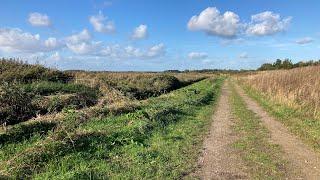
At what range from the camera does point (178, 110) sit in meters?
18.1

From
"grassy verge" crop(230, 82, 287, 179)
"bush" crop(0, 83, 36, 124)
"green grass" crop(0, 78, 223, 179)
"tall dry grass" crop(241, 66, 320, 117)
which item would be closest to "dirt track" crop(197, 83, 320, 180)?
"grassy verge" crop(230, 82, 287, 179)

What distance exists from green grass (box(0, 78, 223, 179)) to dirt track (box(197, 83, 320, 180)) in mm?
349

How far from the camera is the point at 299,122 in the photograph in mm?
15539

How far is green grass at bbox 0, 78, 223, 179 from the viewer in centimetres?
820

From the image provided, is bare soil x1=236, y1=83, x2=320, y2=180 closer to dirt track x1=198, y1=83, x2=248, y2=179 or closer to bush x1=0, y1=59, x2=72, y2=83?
dirt track x1=198, y1=83, x2=248, y2=179

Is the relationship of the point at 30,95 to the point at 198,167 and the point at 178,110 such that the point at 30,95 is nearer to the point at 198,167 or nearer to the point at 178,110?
the point at 178,110

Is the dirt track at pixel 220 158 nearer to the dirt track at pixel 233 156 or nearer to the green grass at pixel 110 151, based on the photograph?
the dirt track at pixel 233 156


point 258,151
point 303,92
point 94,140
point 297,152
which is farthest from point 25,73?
point 297,152

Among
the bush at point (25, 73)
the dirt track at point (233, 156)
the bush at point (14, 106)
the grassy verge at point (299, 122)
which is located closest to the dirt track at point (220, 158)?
the dirt track at point (233, 156)

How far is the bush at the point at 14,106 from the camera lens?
1488 cm

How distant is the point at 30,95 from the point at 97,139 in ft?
25.9

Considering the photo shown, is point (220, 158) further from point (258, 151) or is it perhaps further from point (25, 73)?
point (25, 73)

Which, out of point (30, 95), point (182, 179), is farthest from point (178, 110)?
point (182, 179)

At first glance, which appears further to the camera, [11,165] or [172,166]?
[172,166]
